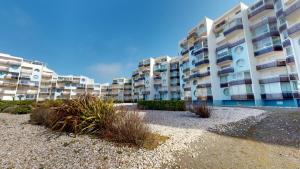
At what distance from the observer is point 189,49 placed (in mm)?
41406

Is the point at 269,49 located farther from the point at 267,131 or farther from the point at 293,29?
the point at 267,131

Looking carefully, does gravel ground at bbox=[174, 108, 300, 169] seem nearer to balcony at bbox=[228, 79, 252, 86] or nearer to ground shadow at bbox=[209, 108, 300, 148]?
ground shadow at bbox=[209, 108, 300, 148]

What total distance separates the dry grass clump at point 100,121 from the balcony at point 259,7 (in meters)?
31.8

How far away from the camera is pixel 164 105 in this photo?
17.4 metres

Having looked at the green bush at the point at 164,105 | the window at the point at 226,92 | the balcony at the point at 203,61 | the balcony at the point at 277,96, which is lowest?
the green bush at the point at 164,105

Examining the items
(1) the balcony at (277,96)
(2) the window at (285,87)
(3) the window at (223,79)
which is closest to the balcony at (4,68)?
(3) the window at (223,79)

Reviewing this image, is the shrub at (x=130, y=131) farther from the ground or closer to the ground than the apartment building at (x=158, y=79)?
closer to the ground

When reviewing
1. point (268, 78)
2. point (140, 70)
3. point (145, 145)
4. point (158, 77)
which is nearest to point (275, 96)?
point (268, 78)

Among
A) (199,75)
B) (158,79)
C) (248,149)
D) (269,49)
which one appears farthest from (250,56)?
(158,79)

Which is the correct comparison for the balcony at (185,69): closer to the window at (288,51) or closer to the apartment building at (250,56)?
the apartment building at (250,56)

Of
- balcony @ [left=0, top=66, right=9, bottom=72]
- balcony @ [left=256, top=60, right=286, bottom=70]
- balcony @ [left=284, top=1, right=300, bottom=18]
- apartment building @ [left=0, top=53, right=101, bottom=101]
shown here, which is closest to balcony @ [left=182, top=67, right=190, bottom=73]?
balcony @ [left=256, top=60, right=286, bottom=70]

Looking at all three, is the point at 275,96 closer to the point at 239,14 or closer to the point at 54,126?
the point at 239,14

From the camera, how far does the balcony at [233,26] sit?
1105 inches

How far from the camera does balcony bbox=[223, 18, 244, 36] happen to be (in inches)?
1105
